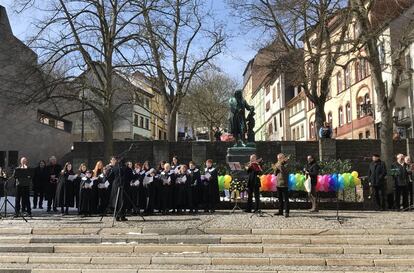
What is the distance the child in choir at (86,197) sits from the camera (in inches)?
659

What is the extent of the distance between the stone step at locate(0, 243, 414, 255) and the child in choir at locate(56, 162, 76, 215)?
542cm

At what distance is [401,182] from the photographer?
17.9 metres

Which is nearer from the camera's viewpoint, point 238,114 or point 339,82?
point 238,114

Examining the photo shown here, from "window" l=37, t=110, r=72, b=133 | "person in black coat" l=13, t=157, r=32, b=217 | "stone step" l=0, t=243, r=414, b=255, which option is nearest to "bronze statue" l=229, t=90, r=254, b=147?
"person in black coat" l=13, t=157, r=32, b=217

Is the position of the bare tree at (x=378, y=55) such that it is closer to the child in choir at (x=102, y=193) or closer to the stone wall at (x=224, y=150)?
the stone wall at (x=224, y=150)

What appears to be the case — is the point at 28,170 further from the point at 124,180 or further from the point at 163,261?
the point at 163,261

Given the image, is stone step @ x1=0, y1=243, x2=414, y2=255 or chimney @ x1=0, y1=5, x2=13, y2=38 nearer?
stone step @ x1=0, y1=243, x2=414, y2=255

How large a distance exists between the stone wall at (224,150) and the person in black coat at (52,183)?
11161mm

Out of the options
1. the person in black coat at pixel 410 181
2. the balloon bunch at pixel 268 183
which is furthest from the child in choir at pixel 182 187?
the person in black coat at pixel 410 181

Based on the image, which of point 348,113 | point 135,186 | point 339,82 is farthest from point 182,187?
point 339,82

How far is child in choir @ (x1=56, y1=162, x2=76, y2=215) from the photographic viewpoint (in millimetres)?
17547

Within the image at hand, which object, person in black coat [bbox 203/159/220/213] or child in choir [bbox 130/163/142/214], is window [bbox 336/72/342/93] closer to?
person in black coat [bbox 203/159/220/213]

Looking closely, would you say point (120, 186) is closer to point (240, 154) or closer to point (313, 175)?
point (313, 175)

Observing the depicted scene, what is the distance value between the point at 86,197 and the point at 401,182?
33.5 ft
